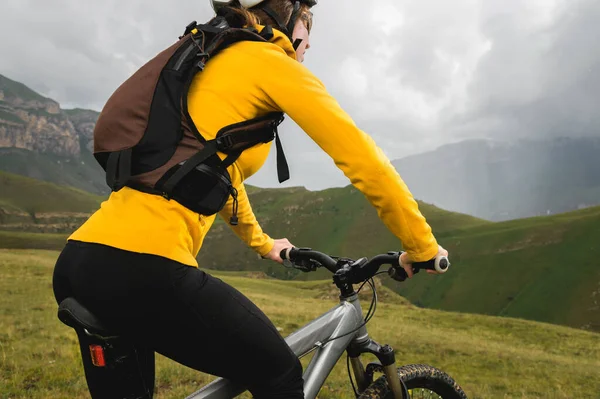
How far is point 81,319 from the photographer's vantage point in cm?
253

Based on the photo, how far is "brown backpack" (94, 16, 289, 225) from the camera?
2.52 metres

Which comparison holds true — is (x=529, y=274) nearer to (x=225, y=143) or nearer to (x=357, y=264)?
(x=357, y=264)

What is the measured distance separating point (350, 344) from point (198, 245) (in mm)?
1666

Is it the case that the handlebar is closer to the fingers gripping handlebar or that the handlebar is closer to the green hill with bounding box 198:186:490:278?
the fingers gripping handlebar

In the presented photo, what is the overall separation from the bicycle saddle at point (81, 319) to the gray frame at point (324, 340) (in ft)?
2.69

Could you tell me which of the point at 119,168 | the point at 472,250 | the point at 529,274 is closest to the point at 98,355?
the point at 119,168

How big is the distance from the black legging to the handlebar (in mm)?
925

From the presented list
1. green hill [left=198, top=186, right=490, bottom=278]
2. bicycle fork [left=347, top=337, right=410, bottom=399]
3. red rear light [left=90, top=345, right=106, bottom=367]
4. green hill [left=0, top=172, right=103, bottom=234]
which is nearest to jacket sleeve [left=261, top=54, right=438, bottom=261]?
bicycle fork [left=347, top=337, right=410, bottom=399]

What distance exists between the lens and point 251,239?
166 inches

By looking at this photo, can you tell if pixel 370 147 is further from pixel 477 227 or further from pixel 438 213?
pixel 438 213

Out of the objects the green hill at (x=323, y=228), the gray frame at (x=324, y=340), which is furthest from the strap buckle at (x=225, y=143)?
the green hill at (x=323, y=228)

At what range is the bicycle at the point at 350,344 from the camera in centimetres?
319

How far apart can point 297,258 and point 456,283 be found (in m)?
120

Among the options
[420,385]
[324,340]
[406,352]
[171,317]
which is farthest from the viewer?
[406,352]
